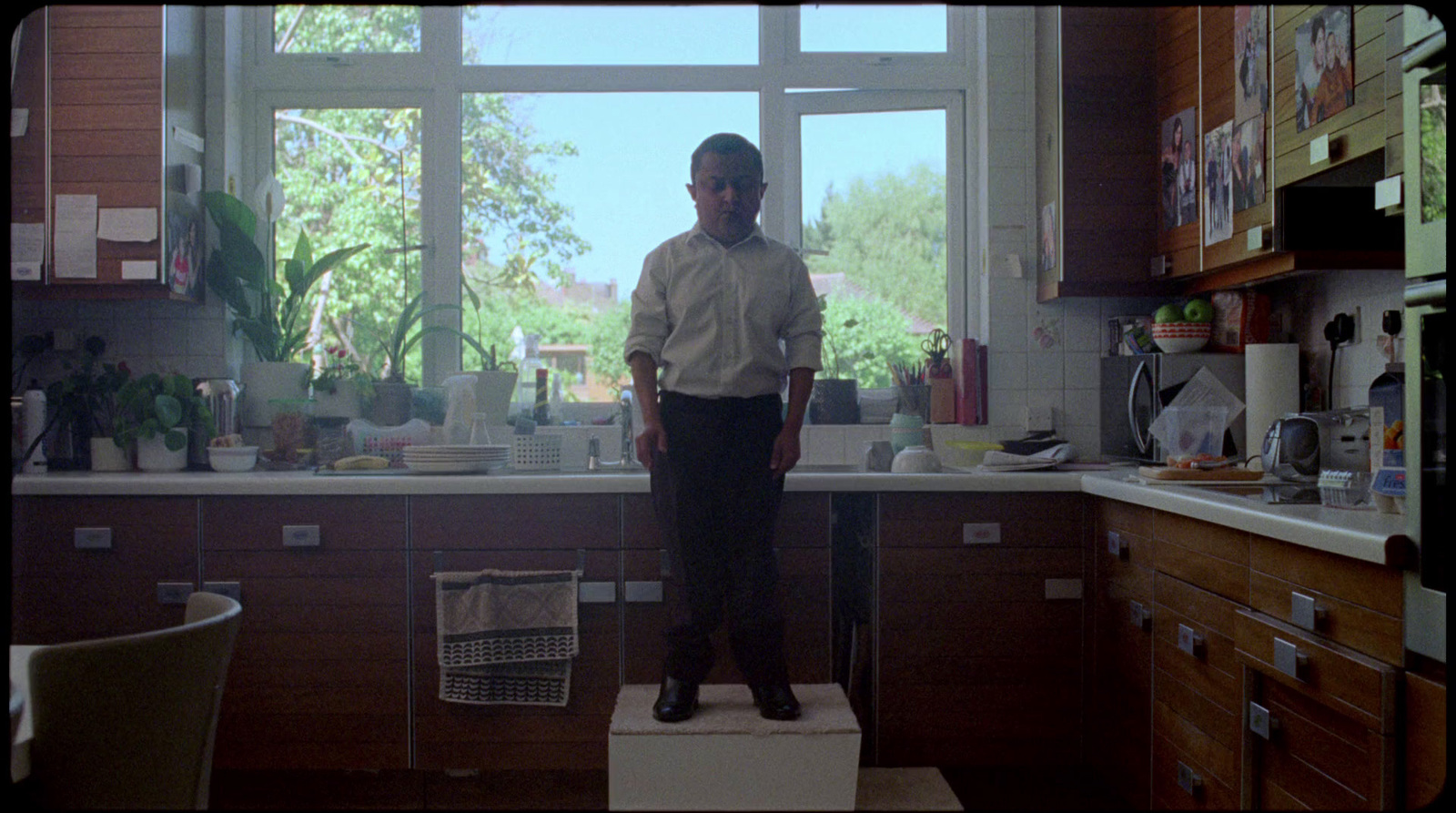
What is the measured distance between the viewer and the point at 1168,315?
3.31 m

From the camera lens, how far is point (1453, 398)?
5.07 ft

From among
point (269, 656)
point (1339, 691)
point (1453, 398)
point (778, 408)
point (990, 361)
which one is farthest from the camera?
point (990, 361)

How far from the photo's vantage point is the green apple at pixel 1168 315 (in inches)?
130

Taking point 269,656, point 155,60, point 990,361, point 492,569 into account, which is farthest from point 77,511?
point 990,361

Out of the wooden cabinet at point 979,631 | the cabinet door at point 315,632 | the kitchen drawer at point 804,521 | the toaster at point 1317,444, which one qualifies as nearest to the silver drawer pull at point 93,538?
the cabinet door at point 315,632

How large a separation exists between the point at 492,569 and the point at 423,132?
1683 millimetres

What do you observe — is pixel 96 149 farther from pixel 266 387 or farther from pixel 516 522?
pixel 516 522

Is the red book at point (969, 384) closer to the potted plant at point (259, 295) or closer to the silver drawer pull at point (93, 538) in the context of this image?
the potted plant at point (259, 295)

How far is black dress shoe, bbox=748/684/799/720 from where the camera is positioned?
96.4 inches

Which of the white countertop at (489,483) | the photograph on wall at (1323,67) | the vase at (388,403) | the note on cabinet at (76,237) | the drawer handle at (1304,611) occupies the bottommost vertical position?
the drawer handle at (1304,611)

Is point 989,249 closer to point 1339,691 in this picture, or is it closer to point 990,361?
point 990,361

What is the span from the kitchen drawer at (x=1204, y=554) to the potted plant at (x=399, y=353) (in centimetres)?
216

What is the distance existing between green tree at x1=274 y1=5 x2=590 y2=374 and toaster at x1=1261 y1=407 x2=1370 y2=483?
2.37 m

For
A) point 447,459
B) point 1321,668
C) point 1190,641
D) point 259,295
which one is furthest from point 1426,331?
point 259,295
